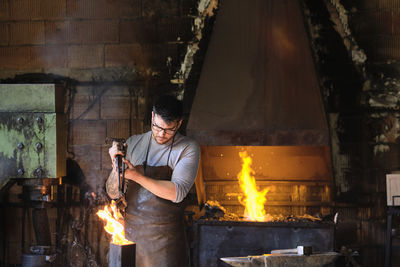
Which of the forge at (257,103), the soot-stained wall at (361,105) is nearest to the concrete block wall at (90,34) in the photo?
the forge at (257,103)

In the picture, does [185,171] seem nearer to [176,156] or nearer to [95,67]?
[176,156]

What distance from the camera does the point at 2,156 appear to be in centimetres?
423

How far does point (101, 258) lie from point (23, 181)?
1.08 metres

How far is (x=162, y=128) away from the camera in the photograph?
10.3 feet

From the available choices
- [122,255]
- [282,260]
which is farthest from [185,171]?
[122,255]

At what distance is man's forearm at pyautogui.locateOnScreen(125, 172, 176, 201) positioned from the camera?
2809 mm

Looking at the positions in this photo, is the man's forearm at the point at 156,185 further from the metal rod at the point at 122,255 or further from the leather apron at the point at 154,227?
the metal rod at the point at 122,255

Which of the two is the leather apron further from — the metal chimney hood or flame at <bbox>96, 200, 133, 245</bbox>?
the metal chimney hood

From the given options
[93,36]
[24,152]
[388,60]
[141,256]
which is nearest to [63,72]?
[93,36]

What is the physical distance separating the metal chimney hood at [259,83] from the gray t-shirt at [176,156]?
820mm

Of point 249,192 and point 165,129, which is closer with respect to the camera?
point 165,129

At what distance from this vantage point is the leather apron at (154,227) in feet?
10.8

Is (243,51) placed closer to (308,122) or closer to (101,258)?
(308,122)

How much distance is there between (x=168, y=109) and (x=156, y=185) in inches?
18.9
